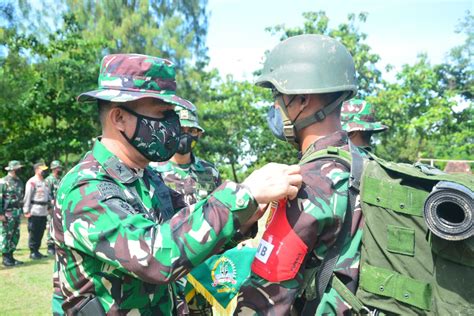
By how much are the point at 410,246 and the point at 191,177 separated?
4.25m

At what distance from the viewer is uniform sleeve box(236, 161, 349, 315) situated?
1.95 meters

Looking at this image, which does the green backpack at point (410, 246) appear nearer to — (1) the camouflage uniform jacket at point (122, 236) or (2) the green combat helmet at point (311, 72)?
(2) the green combat helmet at point (311, 72)

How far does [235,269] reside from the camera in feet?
11.8

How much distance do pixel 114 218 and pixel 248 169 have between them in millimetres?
30780

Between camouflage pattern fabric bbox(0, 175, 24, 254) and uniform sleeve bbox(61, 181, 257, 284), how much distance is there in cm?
900

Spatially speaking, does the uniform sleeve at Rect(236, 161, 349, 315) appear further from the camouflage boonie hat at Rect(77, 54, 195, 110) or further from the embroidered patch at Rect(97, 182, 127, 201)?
the camouflage boonie hat at Rect(77, 54, 195, 110)

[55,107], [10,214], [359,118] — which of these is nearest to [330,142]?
[359,118]

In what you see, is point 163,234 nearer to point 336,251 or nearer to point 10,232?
point 336,251

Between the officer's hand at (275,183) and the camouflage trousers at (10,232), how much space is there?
934 centimetres

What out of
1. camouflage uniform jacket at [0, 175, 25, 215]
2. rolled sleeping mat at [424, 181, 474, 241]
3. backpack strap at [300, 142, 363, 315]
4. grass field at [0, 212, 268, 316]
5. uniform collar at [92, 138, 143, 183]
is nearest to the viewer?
rolled sleeping mat at [424, 181, 474, 241]

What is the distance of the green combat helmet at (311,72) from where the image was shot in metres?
2.27

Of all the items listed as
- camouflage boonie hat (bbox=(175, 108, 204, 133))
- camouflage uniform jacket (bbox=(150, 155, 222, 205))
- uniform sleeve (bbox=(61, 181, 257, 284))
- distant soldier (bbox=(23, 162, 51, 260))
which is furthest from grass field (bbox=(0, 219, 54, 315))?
uniform sleeve (bbox=(61, 181, 257, 284))

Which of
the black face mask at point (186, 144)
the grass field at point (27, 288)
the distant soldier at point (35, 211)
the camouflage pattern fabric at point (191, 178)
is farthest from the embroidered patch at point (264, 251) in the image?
the distant soldier at point (35, 211)

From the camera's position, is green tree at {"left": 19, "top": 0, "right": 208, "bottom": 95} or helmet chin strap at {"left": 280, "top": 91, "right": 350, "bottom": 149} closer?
helmet chin strap at {"left": 280, "top": 91, "right": 350, "bottom": 149}
